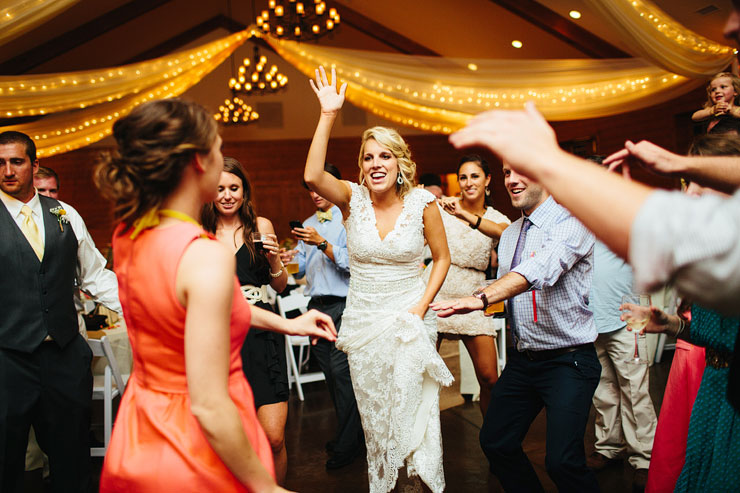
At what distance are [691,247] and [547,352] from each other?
173 cm

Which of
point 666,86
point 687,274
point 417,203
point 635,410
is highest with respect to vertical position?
point 666,86

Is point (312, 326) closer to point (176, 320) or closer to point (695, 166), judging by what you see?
point (176, 320)

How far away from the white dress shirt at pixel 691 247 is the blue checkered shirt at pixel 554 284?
4.88ft

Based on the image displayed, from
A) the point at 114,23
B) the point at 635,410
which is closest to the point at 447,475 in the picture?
the point at 635,410

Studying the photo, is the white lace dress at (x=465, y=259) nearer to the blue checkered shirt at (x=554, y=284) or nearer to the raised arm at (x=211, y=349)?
the blue checkered shirt at (x=554, y=284)

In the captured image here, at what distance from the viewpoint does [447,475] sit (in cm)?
333

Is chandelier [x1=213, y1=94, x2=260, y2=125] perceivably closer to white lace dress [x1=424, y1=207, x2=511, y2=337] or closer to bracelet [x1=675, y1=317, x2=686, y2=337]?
Answer: white lace dress [x1=424, y1=207, x2=511, y2=337]

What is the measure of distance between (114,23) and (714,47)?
330 inches

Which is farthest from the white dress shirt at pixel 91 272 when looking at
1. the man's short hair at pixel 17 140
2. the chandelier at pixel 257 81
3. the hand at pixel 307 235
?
the chandelier at pixel 257 81

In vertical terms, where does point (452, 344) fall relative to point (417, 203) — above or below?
below

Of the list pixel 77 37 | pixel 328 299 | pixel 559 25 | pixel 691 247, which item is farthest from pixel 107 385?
pixel 77 37

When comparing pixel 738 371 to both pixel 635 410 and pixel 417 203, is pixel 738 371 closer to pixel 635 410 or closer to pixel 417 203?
pixel 417 203

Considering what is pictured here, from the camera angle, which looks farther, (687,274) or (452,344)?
(452,344)

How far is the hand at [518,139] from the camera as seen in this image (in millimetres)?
816
